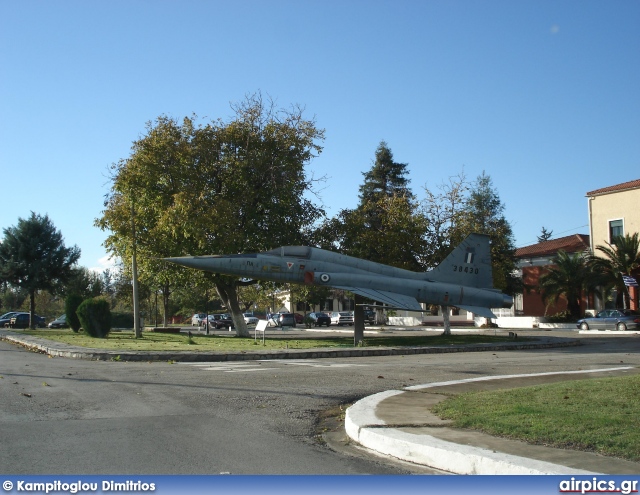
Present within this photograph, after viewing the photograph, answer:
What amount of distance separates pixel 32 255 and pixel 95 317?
2471 centimetres

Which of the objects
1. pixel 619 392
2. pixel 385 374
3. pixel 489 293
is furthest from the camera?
pixel 489 293

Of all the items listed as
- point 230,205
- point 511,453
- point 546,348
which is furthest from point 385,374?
point 230,205

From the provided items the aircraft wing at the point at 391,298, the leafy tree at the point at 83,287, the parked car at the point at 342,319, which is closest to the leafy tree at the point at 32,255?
the leafy tree at the point at 83,287

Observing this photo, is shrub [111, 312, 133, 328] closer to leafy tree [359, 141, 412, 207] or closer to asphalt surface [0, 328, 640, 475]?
leafy tree [359, 141, 412, 207]

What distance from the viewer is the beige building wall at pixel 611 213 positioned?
4962 centimetres

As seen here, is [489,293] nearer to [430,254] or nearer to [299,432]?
[430,254]

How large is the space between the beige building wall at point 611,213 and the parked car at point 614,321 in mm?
8573

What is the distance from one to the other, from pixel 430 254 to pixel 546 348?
9.82 metres

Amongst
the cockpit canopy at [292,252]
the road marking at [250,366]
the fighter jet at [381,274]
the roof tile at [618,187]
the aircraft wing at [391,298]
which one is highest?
the roof tile at [618,187]

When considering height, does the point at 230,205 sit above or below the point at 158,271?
above

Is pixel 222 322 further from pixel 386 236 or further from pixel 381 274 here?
pixel 381 274

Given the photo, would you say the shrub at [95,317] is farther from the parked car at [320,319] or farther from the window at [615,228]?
the window at [615,228]

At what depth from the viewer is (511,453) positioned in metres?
6.66

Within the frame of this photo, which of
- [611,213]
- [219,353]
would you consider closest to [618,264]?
[611,213]
